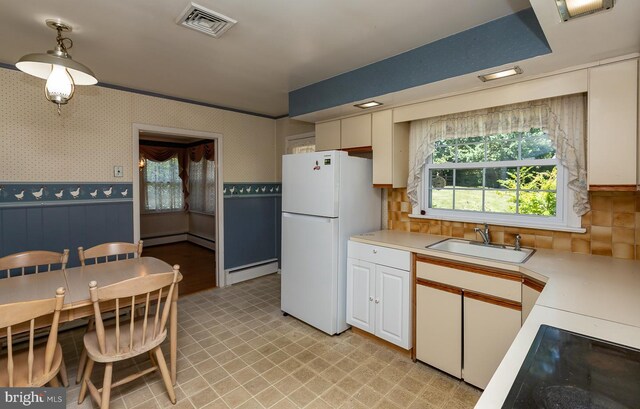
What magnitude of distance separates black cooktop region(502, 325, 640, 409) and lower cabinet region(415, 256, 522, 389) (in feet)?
3.12

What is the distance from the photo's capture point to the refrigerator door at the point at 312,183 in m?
2.69

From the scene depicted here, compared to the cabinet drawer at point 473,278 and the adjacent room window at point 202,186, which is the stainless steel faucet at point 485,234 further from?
the adjacent room window at point 202,186

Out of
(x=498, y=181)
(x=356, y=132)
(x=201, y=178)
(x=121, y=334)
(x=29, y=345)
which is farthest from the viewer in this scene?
(x=201, y=178)

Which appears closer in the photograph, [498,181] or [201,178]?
[498,181]

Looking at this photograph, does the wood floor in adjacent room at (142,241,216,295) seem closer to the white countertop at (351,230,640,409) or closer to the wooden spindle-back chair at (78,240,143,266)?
the wooden spindle-back chair at (78,240,143,266)

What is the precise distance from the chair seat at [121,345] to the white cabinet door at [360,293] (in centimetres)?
148

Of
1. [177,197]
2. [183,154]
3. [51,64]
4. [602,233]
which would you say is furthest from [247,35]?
[177,197]

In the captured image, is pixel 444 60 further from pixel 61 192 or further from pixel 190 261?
pixel 190 261

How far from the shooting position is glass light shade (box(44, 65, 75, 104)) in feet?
5.76

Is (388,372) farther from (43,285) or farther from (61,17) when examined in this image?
(61,17)

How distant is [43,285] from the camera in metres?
1.84

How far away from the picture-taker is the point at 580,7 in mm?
1264

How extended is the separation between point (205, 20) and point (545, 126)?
2.33 meters

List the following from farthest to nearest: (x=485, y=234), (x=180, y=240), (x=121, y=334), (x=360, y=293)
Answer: (x=180, y=240) → (x=360, y=293) → (x=485, y=234) → (x=121, y=334)
